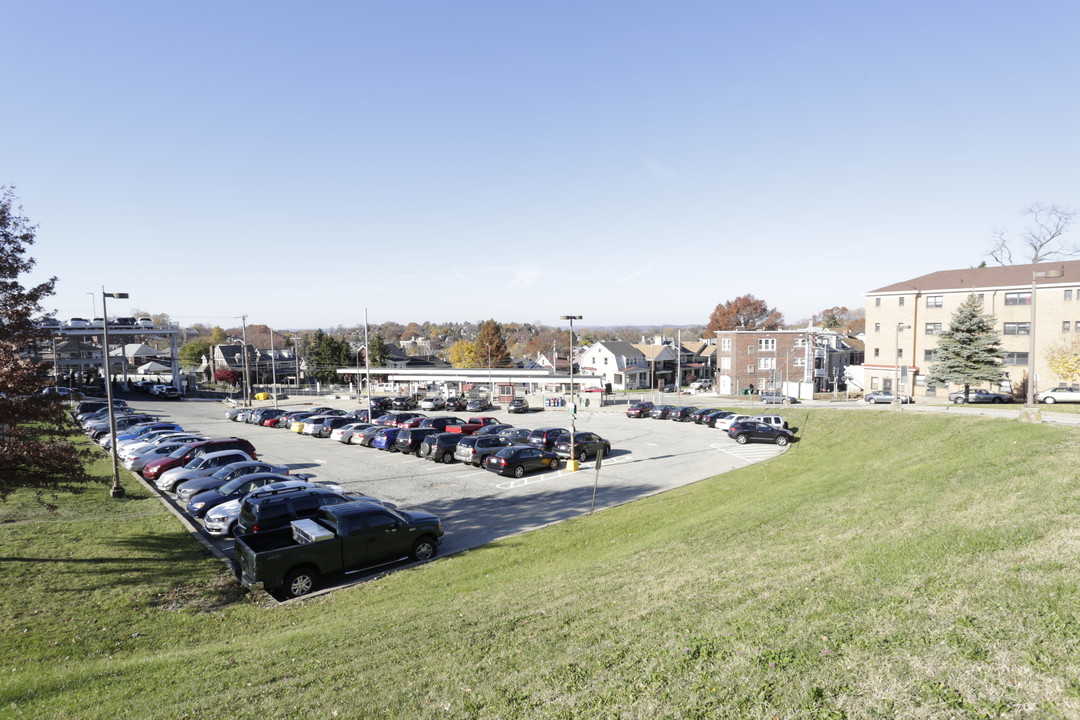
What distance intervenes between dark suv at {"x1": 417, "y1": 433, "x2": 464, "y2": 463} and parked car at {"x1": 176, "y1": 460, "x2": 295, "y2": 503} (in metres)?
7.47

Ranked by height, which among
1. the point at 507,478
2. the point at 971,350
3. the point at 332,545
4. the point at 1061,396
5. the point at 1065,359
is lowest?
the point at 507,478

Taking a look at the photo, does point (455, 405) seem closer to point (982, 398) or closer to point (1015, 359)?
point (982, 398)

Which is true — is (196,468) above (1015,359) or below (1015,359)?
below

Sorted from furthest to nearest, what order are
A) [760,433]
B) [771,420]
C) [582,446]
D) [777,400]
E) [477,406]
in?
[477,406] < [777,400] < [771,420] < [760,433] < [582,446]

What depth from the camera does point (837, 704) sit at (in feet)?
17.3

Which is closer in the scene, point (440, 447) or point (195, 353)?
point (440, 447)

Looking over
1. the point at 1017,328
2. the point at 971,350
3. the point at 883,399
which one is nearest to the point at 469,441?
the point at 883,399

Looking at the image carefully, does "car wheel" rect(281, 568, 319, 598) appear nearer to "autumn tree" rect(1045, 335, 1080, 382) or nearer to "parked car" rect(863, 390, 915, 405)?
"autumn tree" rect(1045, 335, 1080, 382)

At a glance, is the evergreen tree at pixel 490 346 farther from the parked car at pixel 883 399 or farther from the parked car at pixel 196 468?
the parked car at pixel 196 468

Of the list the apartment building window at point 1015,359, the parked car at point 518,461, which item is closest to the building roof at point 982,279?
the apartment building window at point 1015,359

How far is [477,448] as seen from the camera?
25672 mm

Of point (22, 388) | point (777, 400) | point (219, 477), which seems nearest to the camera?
point (22, 388)

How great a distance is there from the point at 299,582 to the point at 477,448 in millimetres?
13966

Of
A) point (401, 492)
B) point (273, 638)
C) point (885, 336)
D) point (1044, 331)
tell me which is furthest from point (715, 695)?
point (885, 336)
